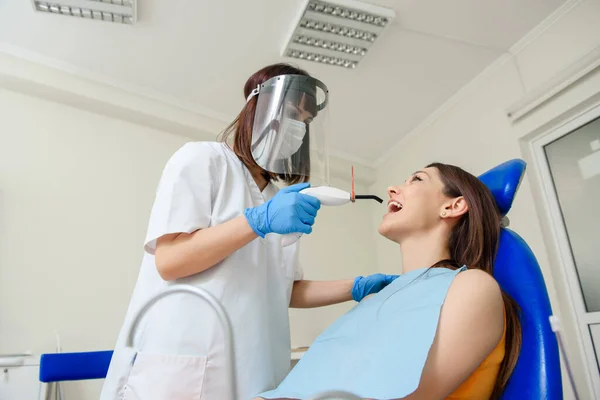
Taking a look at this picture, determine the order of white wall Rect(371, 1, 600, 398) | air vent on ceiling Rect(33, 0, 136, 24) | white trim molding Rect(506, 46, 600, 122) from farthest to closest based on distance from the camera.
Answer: air vent on ceiling Rect(33, 0, 136, 24) < white wall Rect(371, 1, 600, 398) < white trim molding Rect(506, 46, 600, 122)

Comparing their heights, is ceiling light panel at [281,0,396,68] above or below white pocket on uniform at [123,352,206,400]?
above

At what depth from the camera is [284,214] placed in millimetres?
991

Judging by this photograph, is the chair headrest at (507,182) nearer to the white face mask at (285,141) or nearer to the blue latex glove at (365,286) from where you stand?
the blue latex glove at (365,286)

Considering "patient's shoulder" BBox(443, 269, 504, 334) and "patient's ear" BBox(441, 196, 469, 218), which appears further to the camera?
"patient's ear" BBox(441, 196, 469, 218)

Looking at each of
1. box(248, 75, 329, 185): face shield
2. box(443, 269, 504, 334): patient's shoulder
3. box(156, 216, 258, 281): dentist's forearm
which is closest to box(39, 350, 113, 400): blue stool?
box(156, 216, 258, 281): dentist's forearm

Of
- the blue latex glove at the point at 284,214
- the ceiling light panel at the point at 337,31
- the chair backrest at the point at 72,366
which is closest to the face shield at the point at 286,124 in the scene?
the blue latex glove at the point at 284,214

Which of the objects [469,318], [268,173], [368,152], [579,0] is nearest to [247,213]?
[268,173]

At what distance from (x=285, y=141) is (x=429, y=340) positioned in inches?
28.0

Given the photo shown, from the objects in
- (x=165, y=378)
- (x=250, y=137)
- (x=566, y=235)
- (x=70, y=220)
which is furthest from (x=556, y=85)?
(x=70, y=220)

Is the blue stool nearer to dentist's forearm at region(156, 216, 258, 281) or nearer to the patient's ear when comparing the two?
dentist's forearm at region(156, 216, 258, 281)

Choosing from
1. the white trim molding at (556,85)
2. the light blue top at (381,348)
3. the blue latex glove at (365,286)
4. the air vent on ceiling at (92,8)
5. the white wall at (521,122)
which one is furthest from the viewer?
the air vent on ceiling at (92,8)

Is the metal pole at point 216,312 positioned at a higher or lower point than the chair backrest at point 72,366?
higher

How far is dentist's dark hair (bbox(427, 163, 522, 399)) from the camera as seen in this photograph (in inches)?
35.6

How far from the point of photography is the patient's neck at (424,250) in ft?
3.94
